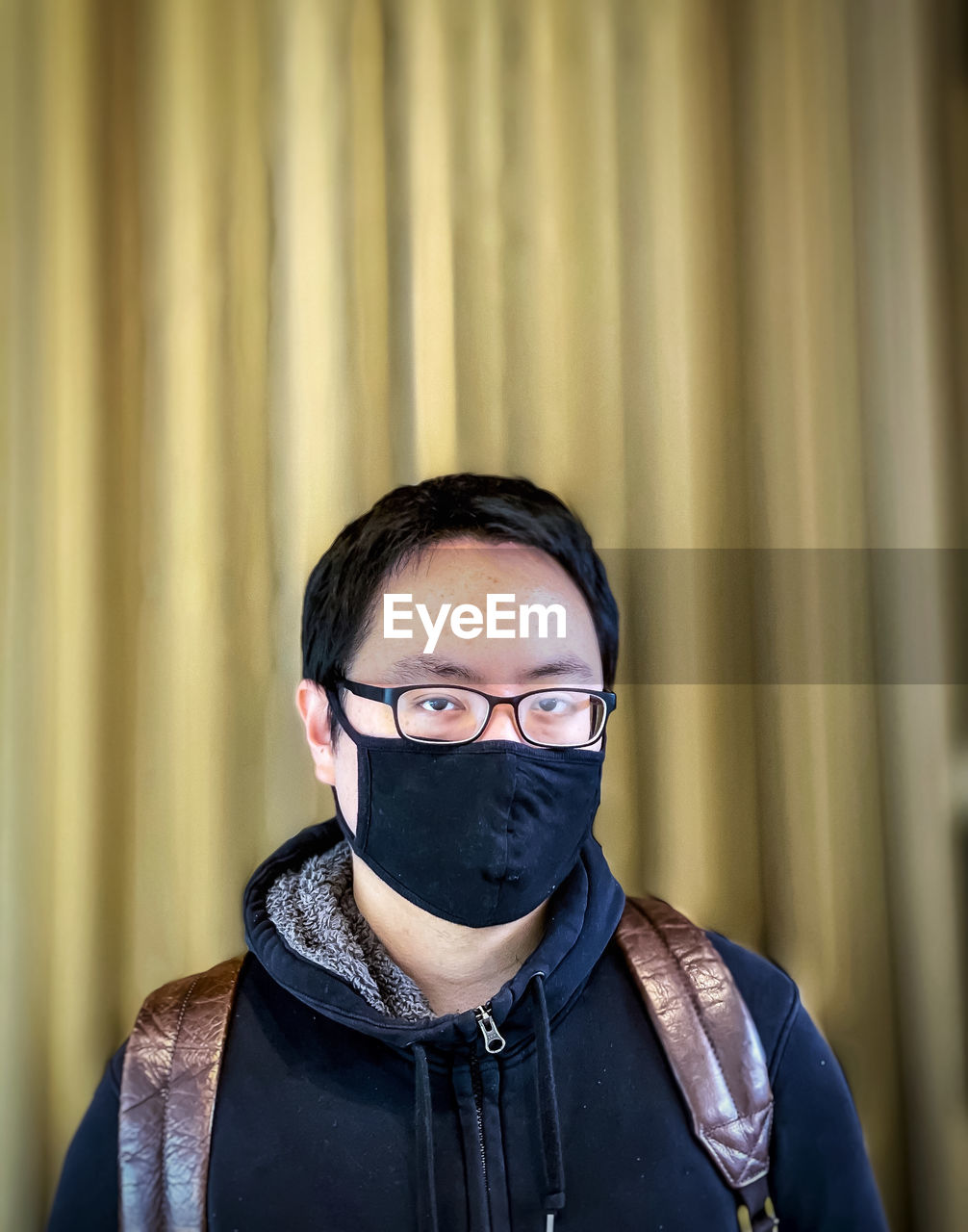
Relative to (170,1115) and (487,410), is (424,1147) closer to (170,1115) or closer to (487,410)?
(170,1115)

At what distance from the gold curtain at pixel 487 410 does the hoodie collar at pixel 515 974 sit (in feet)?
0.32

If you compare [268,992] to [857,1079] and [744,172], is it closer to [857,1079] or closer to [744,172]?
[857,1079]

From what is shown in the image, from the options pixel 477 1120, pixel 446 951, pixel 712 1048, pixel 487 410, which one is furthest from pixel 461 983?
pixel 487 410

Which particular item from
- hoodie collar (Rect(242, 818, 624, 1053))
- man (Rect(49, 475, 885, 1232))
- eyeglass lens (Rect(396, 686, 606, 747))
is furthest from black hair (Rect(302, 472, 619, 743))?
hoodie collar (Rect(242, 818, 624, 1053))

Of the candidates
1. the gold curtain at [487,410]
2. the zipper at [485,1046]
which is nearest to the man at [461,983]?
the zipper at [485,1046]

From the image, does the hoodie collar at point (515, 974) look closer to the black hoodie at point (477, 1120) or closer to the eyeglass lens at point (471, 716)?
the black hoodie at point (477, 1120)

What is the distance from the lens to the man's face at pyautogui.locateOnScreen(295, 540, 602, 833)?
4.40 feet

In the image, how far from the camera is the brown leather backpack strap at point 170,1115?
1.27 meters

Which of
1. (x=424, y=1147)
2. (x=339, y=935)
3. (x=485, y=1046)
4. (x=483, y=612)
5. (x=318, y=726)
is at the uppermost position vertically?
(x=483, y=612)

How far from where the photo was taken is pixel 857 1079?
4.86 feet

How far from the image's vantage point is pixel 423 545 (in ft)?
4.64

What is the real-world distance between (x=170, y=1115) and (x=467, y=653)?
658mm

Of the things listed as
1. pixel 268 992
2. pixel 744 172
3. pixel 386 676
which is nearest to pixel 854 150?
pixel 744 172

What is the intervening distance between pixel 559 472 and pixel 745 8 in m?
0.76
